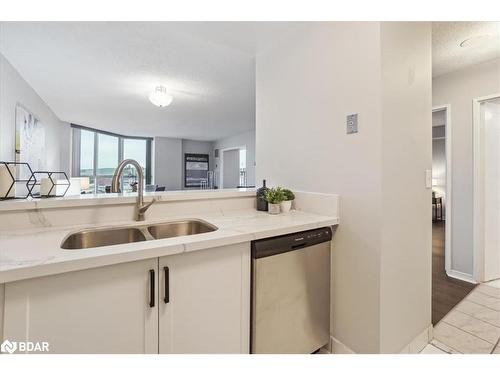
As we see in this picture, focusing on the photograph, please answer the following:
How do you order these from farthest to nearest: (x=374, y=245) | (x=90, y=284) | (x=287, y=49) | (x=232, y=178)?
(x=232, y=178) < (x=287, y=49) < (x=374, y=245) < (x=90, y=284)

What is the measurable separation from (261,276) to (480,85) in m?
2.93

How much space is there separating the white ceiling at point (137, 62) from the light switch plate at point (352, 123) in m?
0.87

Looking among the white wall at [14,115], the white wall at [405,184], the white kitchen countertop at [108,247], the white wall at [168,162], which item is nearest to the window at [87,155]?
the white wall at [14,115]

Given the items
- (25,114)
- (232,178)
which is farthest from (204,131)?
(25,114)

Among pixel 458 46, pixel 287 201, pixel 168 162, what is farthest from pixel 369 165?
pixel 168 162

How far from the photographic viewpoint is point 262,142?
7.01 ft

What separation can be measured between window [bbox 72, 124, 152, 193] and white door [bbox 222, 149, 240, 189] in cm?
251

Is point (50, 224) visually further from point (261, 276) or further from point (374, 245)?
point (374, 245)

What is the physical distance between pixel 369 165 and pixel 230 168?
24.1ft

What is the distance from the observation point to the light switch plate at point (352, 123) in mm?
1371

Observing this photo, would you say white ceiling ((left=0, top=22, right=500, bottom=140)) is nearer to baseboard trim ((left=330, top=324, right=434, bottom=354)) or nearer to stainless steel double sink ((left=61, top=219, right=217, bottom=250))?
stainless steel double sink ((left=61, top=219, right=217, bottom=250))

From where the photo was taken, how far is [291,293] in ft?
4.17

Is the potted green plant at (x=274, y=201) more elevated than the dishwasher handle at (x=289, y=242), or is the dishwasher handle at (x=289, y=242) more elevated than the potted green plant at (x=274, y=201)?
the potted green plant at (x=274, y=201)

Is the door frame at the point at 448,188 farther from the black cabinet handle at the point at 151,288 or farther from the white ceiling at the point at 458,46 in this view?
the black cabinet handle at the point at 151,288
